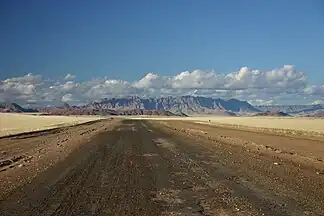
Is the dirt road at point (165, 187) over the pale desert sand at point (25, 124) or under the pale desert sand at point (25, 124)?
under

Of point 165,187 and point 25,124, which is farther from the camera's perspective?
point 25,124

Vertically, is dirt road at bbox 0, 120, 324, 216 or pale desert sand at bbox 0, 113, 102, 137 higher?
pale desert sand at bbox 0, 113, 102, 137

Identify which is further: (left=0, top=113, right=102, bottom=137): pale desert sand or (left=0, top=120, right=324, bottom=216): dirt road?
(left=0, top=113, right=102, bottom=137): pale desert sand

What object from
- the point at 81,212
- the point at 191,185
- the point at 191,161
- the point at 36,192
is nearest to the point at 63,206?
the point at 81,212

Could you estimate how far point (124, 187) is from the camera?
11.5 meters

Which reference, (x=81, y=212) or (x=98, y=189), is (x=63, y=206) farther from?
(x=98, y=189)

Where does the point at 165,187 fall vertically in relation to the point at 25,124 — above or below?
below

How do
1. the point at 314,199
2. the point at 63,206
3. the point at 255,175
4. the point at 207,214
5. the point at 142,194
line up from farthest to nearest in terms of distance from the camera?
the point at 255,175 → the point at 142,194 → the point at 314,199 → the point at 63,206 → the point at 207,214

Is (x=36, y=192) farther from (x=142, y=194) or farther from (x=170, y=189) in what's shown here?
(x=170, y=189)

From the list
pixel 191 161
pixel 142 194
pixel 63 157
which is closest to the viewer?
pixel 142 194

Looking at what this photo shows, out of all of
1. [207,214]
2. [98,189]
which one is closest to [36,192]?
[98,189]

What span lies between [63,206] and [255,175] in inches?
267

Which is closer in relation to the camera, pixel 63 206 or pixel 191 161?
pixel 63 206

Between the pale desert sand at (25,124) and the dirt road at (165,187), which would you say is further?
the pale desert sand at (25,124)
